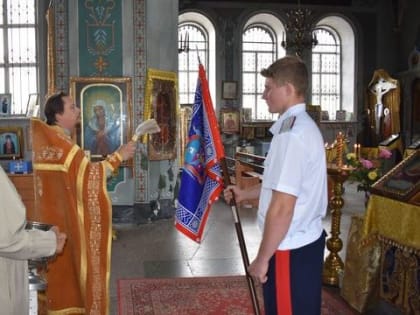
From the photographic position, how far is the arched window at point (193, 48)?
15.3 metres

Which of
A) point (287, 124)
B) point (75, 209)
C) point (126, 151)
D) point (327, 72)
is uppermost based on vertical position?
point (327, 72)

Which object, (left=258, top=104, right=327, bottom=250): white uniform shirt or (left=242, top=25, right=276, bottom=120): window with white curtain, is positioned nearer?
(left=258, top=104, right=327, bottom=250): white uniform shirt

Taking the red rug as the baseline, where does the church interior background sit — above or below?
above

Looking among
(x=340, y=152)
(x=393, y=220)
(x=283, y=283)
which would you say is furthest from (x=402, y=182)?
(x=283, y=283)

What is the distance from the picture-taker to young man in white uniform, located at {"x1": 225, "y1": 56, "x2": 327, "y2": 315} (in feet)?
7.19

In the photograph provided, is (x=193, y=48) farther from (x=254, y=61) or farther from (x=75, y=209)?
(x=75, y=209)

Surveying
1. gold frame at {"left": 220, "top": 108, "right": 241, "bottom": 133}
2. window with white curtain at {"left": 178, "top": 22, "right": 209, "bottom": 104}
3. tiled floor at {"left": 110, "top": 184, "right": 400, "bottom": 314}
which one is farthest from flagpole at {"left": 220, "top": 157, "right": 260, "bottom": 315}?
window with white curtain at {"left": 178, "top": 22, "right": 209, "bottom": 104}

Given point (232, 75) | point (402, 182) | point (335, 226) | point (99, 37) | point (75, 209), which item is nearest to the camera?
point (75, 209)

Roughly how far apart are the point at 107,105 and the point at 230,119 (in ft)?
23.2

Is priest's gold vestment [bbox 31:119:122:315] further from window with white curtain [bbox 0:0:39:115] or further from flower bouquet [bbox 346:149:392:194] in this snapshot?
window with white curtain [bbox 0:0:39:115]

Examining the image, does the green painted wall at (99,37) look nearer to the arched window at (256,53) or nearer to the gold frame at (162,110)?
the gold frame at (162,110)

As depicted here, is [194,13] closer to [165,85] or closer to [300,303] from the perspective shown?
[165,85]

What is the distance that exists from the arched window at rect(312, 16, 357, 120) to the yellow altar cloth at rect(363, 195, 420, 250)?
42.2 feet

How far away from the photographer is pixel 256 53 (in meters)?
16.1
